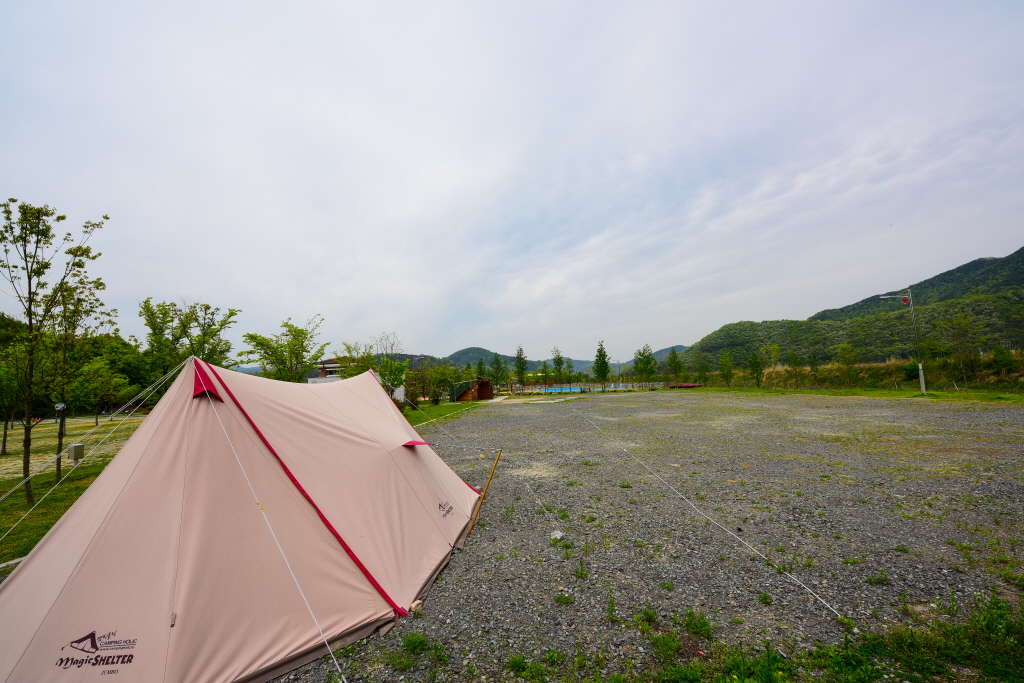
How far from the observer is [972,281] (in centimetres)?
5750

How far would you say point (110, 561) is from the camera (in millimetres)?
3092

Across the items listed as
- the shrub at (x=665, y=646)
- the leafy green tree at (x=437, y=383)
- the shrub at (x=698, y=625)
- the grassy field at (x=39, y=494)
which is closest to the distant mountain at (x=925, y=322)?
the shrub at (x=698, y=625)

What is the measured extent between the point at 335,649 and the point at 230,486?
71.7 inches

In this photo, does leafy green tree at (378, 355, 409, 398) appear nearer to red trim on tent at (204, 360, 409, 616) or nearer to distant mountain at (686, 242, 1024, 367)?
red trim on tent at (204, 360, 409, 616)

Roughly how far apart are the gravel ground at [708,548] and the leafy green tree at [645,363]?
1659 inches

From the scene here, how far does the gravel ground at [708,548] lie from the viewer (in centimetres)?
349

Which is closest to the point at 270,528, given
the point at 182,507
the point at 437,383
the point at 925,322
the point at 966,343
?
the point at 182,507

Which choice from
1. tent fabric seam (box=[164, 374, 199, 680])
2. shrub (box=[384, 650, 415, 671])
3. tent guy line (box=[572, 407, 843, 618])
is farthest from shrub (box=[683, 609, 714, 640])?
tent fabric seam (box=[164, 374, 199, 680])

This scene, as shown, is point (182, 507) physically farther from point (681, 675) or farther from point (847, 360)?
point (847, 360)

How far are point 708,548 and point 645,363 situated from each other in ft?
165

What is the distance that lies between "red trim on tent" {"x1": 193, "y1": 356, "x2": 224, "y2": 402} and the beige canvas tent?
16 mm

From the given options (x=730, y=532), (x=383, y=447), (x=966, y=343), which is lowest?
(x=730, y=532)

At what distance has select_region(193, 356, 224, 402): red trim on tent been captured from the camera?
3.82 m

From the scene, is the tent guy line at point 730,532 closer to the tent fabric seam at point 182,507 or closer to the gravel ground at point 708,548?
the gravel ground at point 708,548
